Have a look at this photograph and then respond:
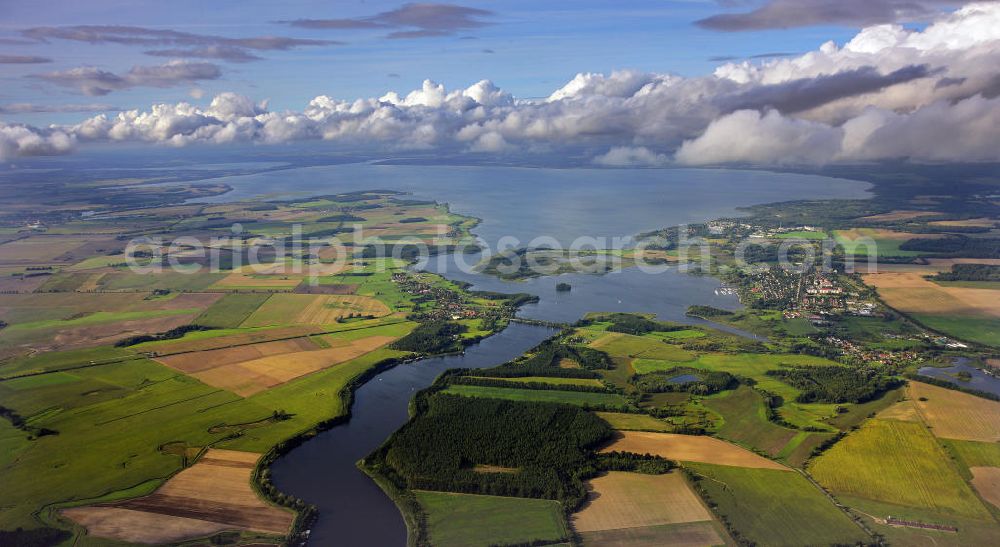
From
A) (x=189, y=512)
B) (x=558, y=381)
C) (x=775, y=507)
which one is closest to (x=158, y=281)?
(x=558, y=381)

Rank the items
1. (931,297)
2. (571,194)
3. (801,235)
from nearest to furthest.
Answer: (931,297), (801,235), (571,194)

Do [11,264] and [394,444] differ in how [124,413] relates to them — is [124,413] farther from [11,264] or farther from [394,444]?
[11,264]

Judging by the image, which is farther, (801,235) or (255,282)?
(801,235)

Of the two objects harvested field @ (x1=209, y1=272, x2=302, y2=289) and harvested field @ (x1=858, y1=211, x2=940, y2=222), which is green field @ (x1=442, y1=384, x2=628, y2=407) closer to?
harvested field @ (x1=209, y1=272, x2=302, y2=289)

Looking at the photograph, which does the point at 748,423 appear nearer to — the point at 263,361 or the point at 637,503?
the point at 637,503

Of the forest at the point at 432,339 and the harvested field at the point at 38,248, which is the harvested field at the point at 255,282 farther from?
the harvested field at the point at 38,248

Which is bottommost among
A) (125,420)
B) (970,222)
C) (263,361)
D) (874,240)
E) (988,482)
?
(988,482)
